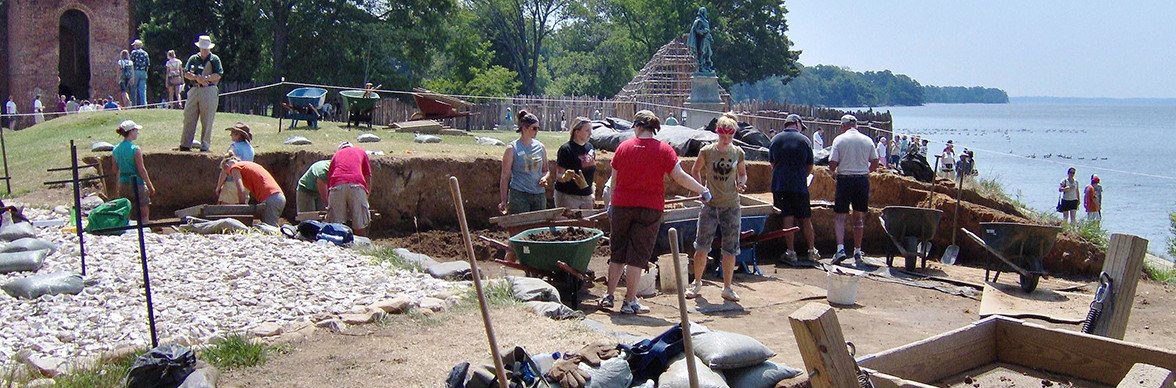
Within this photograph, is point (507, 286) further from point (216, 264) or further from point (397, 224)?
point (397, 224)

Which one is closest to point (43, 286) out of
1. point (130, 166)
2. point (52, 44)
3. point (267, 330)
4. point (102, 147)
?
point (267, 330)

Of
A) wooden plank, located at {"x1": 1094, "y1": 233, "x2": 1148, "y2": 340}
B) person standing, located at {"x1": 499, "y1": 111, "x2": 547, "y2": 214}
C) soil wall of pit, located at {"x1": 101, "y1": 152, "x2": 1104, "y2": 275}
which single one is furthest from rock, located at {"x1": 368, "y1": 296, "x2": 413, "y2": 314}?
soil wall of pit, located at {"x1": 101, "y1": 152, "x2": 1104, "y2": 275}

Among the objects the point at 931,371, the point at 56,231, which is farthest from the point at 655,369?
the point at 56,231

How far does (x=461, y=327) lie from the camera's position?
261 inches

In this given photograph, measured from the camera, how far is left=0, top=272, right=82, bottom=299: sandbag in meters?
6.80

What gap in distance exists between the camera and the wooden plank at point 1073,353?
15.7 ft

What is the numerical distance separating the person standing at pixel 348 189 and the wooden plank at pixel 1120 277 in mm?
7107

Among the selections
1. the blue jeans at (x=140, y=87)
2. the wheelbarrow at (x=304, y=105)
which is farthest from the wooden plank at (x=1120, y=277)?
the blue jeans at (x=140, y=87)

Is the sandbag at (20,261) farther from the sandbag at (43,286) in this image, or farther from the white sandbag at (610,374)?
the white sandbag at (610,374)

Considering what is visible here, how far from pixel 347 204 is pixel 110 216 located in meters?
2.24

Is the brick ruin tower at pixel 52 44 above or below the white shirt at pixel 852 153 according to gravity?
above

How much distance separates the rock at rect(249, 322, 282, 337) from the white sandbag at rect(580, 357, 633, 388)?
84.2 inches

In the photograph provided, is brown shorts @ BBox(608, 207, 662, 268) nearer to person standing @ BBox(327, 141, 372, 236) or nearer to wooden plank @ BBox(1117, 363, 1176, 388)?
person standing @ BBox(327, 141, 372, 236)

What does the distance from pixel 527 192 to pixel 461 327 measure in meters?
3.04
